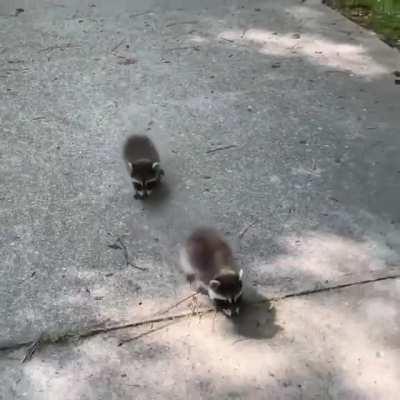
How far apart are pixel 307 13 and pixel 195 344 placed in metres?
5.10

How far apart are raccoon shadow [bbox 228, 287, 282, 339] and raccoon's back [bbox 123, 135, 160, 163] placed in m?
1.36

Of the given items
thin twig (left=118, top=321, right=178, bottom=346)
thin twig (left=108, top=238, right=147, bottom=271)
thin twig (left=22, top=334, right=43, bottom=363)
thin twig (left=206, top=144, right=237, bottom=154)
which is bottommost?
thin twig (left=206, top=144, right=237, bottom=154)

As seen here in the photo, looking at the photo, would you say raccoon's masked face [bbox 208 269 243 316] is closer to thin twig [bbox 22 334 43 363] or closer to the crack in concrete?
the crack in concrete

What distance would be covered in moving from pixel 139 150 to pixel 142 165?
0.78 ft

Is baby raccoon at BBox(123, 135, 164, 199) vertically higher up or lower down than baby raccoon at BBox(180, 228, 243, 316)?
lower down

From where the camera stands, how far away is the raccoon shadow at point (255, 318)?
3188 mm

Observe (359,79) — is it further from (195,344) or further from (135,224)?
(195,344)

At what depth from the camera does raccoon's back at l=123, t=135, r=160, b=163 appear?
14.4 feet

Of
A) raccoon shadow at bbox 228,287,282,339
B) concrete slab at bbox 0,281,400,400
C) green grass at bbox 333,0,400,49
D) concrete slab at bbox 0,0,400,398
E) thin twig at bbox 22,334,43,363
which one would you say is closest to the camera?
concrete slab at bbox 0,281,400,400

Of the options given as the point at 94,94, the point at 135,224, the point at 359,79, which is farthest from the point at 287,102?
the point at 135,224

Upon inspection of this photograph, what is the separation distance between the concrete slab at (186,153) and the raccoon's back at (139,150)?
18 cm

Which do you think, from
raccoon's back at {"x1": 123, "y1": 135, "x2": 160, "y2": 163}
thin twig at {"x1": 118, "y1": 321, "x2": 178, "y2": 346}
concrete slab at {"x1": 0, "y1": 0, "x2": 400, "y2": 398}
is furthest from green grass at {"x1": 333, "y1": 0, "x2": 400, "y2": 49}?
thin twig at {"x1": 118, "y1": 321, "x2": 178, "y2": 346}

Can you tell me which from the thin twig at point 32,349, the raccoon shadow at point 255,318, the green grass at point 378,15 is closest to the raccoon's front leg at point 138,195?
the raccoon shadow at point 255,318

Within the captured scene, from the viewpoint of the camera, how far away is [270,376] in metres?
2.96
